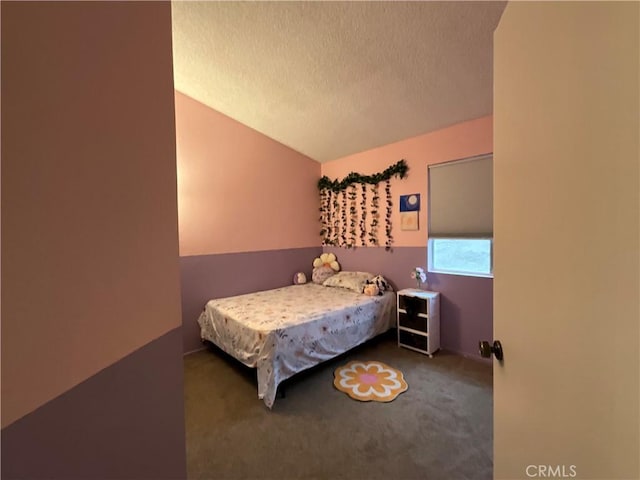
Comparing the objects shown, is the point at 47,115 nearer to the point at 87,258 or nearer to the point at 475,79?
the point at 87,258

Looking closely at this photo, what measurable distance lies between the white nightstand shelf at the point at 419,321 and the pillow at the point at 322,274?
3.72 ft

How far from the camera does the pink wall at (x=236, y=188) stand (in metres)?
2.91

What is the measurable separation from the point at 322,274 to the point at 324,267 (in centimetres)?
13

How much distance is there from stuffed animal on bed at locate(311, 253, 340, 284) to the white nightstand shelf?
45.3 inches

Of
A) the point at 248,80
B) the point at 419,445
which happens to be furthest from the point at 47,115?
the point at 248,80

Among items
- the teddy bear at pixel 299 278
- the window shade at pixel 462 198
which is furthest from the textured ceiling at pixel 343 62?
the teddy bear at pixel 299 278

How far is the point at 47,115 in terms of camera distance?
1.49ft

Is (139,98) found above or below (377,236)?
above

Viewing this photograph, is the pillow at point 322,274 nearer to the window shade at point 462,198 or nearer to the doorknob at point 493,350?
the window shade at point 462,198

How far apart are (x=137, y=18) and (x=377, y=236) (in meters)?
3.09

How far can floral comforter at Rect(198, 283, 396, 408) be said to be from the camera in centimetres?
202

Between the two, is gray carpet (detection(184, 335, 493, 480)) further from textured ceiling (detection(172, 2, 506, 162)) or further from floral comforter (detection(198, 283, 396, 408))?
textured ceiling (detection(172, 2, 506, 162))

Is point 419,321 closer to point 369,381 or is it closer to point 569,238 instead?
point 369,381

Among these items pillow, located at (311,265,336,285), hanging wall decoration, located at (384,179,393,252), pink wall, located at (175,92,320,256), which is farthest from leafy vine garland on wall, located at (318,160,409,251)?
pillow, located at (311,265,336,285)
